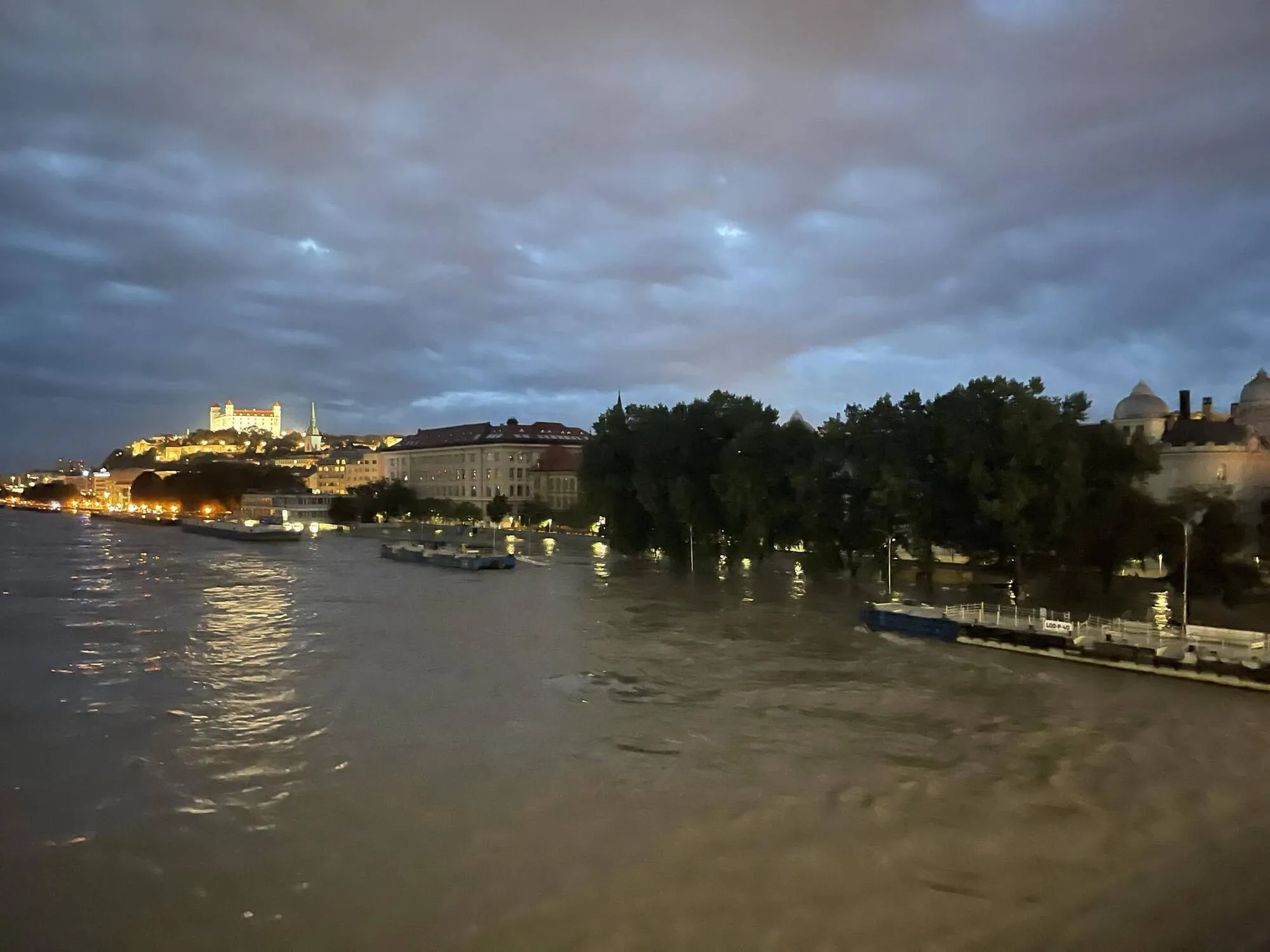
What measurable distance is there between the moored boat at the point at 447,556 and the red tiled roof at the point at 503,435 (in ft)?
124

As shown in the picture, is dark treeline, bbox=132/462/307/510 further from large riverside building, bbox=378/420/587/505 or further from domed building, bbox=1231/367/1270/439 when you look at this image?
domed building, bbox=1231/367/1270/439

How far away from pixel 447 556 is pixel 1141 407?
3948 centimetres

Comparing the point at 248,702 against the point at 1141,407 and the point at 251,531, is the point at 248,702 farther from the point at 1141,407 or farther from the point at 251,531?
the point at 251,531

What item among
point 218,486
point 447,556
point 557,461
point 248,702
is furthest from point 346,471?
point 248,702

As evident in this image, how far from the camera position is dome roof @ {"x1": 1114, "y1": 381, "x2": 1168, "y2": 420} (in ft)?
168

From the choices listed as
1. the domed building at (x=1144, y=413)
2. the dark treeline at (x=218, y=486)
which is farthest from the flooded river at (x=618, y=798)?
the dark treeline at (x=218, y=486)

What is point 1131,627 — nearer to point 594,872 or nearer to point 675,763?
point 675,763

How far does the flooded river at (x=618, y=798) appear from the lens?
8836mm

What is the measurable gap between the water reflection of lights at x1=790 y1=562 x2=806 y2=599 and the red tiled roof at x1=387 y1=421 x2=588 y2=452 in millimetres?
55470

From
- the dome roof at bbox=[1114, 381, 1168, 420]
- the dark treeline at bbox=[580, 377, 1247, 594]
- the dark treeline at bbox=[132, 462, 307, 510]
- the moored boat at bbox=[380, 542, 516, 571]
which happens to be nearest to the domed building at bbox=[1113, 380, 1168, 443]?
the dome roof at bbox=[1114, 381, 1168, 420]

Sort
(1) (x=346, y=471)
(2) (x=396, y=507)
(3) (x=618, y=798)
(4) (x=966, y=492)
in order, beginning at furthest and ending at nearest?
(1) (x=346, y=471), (2) (x=396, y=507), (4) (x=966, y=492), (3) (x=618, y=798)

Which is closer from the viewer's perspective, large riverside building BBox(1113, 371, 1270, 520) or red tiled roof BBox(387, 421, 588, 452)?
large riverside building BBox(1113, 371, 1270, 520)

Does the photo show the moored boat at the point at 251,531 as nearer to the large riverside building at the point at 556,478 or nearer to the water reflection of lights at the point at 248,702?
the large riverside building at the point at 556,478

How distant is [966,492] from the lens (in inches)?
1227
